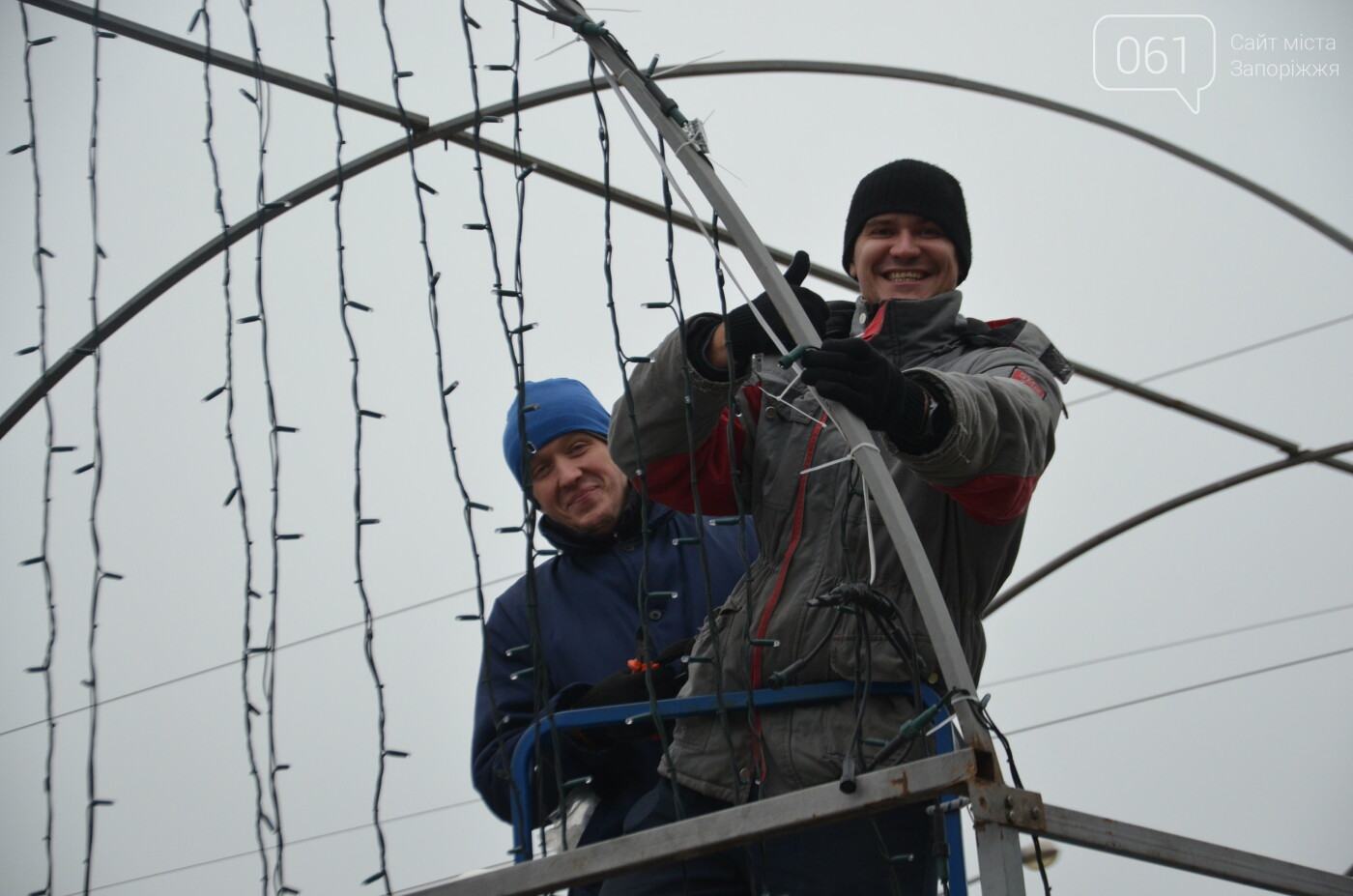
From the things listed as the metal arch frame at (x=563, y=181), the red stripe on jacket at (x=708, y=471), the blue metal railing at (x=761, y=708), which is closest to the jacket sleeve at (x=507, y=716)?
the blue metal railing at (x=761, y=708)

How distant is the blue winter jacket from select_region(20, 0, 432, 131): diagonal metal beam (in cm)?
125

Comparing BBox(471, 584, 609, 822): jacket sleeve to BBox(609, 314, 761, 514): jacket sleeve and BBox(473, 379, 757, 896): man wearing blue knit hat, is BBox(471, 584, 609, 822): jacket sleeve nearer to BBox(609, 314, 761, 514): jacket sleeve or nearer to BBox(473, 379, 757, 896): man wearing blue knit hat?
BBox(473, 379, 757, 896): man wearing blue knit hat

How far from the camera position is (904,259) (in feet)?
10.3

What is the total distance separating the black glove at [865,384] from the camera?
232 centimetres

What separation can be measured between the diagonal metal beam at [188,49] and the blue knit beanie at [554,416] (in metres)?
0.83

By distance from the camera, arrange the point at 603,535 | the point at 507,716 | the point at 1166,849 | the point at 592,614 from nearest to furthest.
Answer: the point at 1166,849, the point at 507,716, the point at 592,614, the point at 603,535

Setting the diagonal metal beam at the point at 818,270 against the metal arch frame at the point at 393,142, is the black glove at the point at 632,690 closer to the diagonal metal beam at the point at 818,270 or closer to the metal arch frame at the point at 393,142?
the metal arch frame at the point at 393,142

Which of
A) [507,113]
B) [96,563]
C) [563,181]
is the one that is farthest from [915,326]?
[507,113]

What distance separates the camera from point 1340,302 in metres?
7.63

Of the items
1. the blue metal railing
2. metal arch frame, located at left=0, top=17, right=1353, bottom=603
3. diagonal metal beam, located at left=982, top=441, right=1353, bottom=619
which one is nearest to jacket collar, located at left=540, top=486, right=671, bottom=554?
metal arch frame, located at left=0, top=17, right=1353, bottom=603

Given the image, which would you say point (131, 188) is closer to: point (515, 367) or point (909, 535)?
point (515, 367)

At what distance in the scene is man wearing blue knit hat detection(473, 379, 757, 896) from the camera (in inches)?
134

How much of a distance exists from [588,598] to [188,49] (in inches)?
68.8

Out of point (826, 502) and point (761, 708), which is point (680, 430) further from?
point (761, 708)
